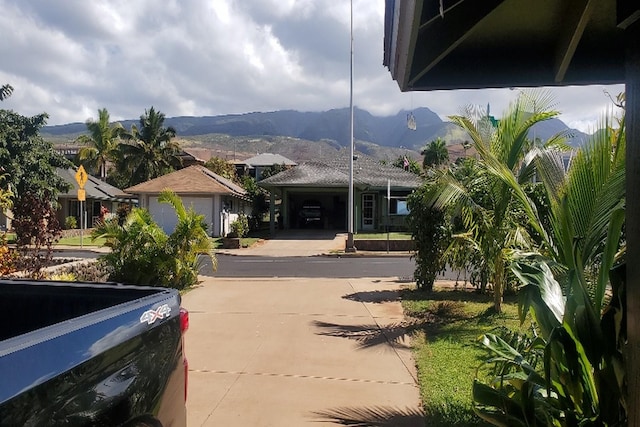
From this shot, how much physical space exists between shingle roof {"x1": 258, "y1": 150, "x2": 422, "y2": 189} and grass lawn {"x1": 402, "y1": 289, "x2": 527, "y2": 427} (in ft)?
62.1

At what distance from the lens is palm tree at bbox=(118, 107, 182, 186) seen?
1853 inches

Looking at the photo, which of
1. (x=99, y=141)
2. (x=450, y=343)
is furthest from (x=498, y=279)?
(x=99, y=141)

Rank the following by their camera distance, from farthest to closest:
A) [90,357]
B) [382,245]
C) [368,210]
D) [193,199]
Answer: [368,210] < [193,199] < [382,245] < [90,357]

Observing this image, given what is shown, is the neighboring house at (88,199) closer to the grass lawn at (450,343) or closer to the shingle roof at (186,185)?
the shingle roof at (186,185)

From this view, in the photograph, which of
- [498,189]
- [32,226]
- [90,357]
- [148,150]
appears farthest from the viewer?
[148,150]

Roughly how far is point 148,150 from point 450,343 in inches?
1708

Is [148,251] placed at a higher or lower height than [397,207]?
lower

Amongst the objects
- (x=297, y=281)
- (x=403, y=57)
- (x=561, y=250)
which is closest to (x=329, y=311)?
(x=297, y=281)

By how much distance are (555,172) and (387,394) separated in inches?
105

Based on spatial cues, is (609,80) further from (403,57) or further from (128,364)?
(128,364)

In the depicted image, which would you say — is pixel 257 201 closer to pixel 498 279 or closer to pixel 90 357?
pixel 498 279

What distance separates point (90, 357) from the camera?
79.0 inches

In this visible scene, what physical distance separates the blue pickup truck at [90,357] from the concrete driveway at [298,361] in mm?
1955

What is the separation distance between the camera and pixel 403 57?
12.2 ft
